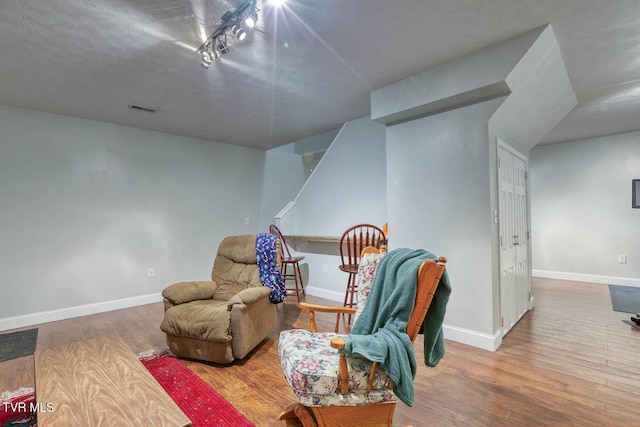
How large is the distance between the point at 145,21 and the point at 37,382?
2.16m

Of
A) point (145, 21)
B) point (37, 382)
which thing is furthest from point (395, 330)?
point (145, 21)

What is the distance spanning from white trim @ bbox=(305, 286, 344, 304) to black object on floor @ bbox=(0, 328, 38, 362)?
3057 mm

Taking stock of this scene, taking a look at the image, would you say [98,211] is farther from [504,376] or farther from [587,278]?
[587,278]

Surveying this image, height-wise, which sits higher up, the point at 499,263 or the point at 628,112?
the point at 628,112

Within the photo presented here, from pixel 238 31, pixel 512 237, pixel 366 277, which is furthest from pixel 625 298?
pixel 238 31

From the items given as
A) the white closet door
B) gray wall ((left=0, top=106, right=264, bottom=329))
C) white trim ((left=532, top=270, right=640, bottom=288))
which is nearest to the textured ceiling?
gray wall ((left=0, top=106, right=264, bottom=329))

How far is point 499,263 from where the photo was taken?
8.64ft

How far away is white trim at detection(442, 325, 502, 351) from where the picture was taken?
251cm

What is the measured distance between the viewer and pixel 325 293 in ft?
14.1

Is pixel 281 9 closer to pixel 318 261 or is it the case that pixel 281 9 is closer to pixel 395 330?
pixel 395 330

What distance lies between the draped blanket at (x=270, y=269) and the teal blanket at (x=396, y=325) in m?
1.31

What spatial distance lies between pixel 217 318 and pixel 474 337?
2.17m

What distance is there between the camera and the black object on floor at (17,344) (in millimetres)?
2641

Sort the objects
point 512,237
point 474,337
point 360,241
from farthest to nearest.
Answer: point 360,241 → point 512,237 → point 474,337
